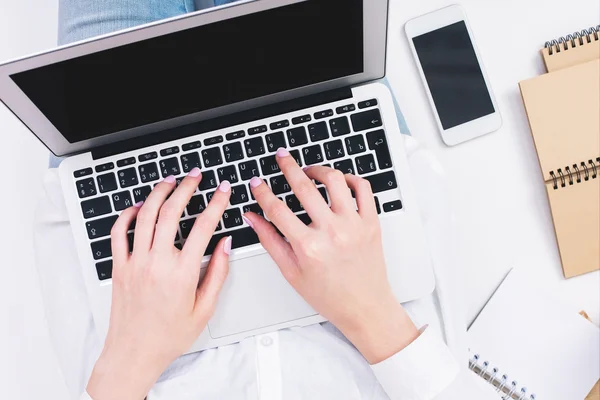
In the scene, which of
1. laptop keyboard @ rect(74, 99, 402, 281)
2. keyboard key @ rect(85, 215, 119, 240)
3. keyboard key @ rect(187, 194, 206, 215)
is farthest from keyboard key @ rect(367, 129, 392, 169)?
keyboard key @ rect(85, 215, 119, 240)

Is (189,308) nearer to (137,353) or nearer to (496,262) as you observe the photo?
(137,353)

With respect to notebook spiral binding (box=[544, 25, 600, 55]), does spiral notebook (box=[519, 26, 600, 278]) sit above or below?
below

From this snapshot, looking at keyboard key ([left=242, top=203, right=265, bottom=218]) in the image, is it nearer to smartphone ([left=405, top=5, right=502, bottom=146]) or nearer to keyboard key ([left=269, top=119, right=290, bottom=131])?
keyboard key ([left=269, top=119, right=290, bottom=131])

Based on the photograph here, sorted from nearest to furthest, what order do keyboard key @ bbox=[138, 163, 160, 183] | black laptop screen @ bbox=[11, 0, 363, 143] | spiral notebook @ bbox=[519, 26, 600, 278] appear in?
black laptop screen @ bbox=[11, 0, 363, 143] → keyboard key @ bbox=[138, 163, 160, 183] → spiral notebook @ bbox=[519, 26, 600, 278]

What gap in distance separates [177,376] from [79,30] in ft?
1.57

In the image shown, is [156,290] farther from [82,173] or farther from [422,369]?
[422,369]

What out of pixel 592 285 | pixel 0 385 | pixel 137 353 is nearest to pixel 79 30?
pixel 137 353

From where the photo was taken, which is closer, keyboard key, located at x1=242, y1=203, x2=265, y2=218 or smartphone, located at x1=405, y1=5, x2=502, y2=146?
keyboard key, located at x1=242, y1=203, x2=265, y2=218

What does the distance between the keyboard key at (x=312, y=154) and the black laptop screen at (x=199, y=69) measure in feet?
0.24

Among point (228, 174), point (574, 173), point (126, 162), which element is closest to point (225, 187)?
point (228, 174)

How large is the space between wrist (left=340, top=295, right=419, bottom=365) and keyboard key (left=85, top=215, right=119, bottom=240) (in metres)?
0.30

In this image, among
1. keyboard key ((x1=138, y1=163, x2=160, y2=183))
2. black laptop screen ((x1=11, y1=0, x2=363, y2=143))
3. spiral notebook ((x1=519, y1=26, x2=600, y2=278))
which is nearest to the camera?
black laptop screen ((x1=11, y1=0, x2=363, y2=143))

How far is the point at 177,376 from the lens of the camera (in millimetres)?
624

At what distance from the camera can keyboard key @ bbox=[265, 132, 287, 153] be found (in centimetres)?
59
